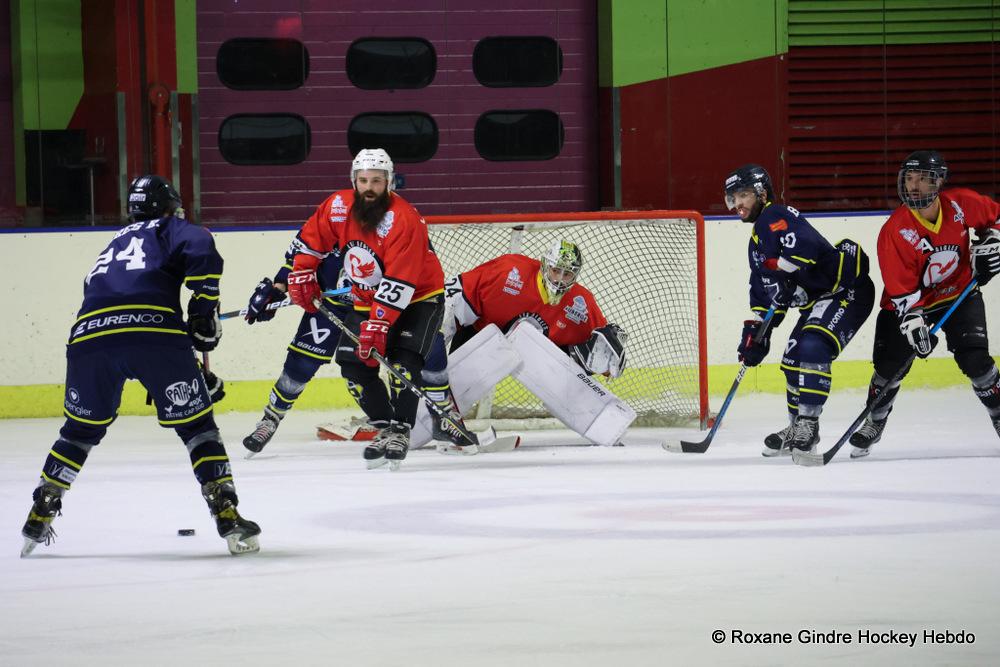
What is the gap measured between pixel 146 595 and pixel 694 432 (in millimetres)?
3319

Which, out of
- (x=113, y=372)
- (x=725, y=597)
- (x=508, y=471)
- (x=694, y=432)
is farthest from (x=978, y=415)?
(x=113, y=372)

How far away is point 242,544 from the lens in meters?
3.65

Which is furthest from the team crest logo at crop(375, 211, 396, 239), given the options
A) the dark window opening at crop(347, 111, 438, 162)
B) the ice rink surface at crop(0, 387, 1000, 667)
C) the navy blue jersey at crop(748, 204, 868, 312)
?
the dark window opening at crop(347, 111, 438, 162)

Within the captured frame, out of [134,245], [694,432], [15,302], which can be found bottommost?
[694,432]

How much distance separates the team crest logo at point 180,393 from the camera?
357cm

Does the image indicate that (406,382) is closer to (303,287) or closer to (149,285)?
(303,287)

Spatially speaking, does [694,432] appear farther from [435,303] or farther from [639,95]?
[639,95]

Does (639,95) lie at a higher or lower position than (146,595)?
higher

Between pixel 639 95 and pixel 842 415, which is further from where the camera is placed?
pixel 639 95

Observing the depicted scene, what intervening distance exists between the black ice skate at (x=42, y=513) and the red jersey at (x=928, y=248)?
8.99ft

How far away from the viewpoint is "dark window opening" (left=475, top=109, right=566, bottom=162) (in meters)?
8.29

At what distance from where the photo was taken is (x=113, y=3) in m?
7.26

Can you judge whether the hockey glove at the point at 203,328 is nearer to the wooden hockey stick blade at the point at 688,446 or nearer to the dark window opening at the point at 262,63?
the wooden hockey stick blade at the point at 688,446

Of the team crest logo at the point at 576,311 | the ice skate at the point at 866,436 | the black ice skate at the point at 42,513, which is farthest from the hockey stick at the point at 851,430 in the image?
the black ice skate at the point at 42,513
